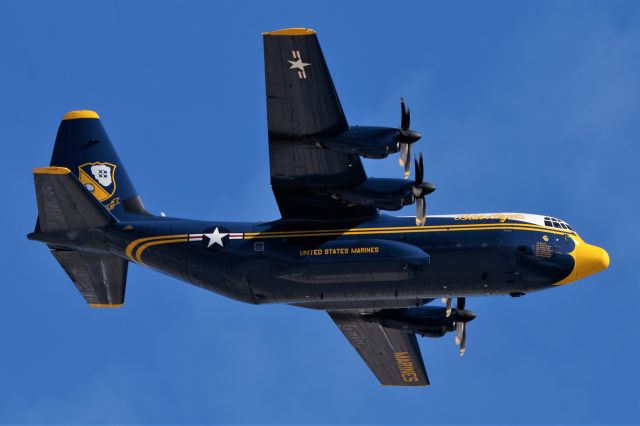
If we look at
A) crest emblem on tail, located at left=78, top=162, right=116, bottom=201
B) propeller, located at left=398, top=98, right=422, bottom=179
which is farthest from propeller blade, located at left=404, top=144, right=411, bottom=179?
crest emblem on tail, located at left=78, top=162, right=116, bottom=201

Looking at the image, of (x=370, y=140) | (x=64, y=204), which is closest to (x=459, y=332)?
(x=370, y=140)

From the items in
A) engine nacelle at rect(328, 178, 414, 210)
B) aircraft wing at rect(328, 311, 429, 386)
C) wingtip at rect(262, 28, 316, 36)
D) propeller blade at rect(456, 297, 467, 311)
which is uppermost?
wingtip at rect(262, 28, 316, 36)

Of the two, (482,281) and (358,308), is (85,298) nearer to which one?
(358,308)

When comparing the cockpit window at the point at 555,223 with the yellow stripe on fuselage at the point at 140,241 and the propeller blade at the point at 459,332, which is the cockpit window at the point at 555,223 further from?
the yellow stripe on fuselage at the point at 140,241

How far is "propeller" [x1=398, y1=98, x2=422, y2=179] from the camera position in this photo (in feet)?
110

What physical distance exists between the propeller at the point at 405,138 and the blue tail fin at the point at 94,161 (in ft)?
29.7

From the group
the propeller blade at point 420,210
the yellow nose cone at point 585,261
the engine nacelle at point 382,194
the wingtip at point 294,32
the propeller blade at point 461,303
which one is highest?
the wingtip at point 294,32

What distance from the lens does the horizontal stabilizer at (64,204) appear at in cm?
3509

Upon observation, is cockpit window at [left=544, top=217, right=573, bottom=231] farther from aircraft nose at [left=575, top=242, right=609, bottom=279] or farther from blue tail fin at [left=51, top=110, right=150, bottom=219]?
blue tail fin at [left=51, top=110, right=150, bottom=219]

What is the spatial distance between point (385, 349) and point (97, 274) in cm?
966

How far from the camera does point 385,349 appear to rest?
134ft

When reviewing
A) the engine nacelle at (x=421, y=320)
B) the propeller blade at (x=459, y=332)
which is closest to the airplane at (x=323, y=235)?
the engine nacelle at (x=421, y=320)

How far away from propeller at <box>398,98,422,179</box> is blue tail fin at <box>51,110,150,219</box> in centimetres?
907

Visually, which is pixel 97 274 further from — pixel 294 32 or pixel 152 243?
A: pixel 294 32
